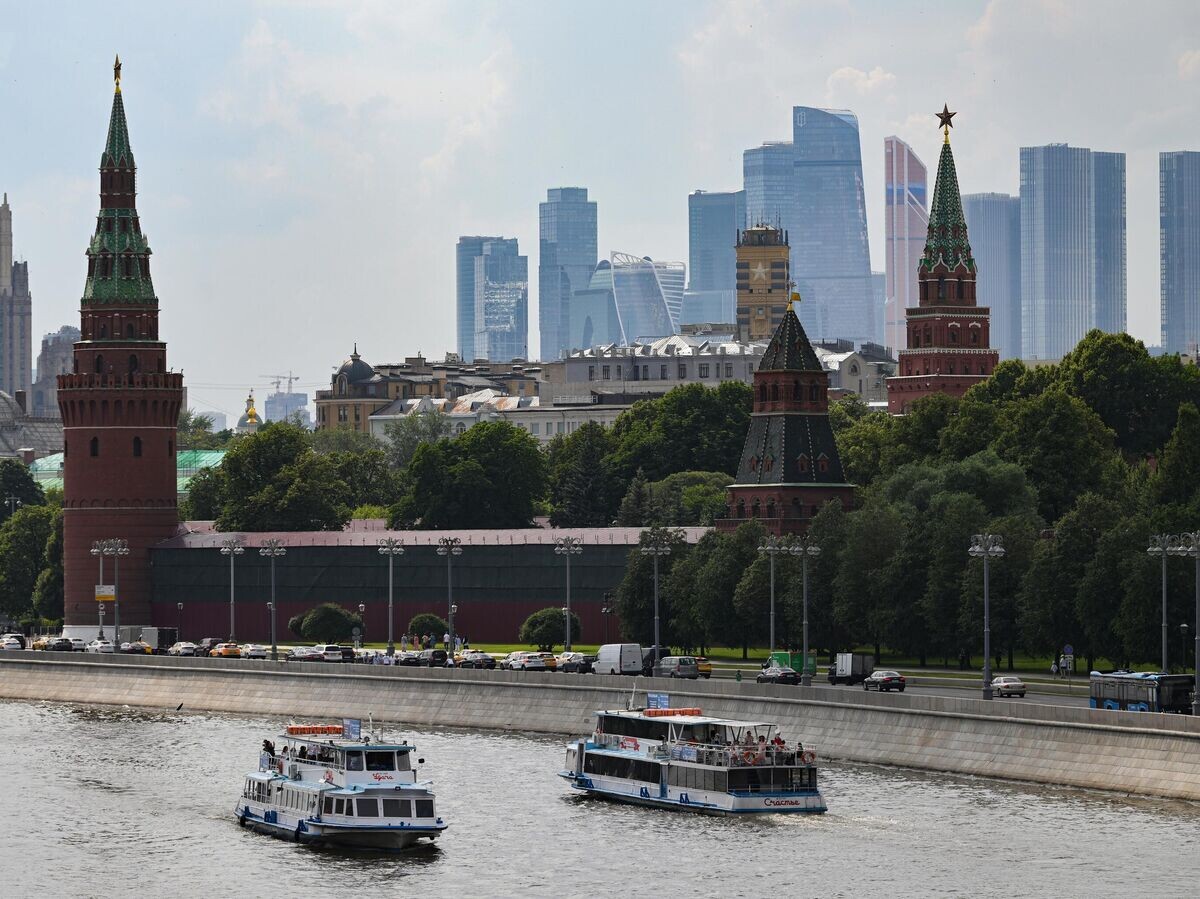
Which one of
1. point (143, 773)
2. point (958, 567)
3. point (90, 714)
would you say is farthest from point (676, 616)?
point (143, 773)

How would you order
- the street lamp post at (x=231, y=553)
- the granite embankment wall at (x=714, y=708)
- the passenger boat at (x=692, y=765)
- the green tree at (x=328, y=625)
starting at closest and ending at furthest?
the passenger boat at (x=692, y=765) → the granite embankment wall at (x=714, y=708) → the street lamp post at (x=231, y=553) → the green tree at (x=328, y=625)

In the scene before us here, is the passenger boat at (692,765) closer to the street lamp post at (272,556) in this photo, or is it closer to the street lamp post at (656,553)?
the street lamp post at (656,553)

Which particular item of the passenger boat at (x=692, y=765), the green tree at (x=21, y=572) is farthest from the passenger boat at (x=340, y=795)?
the green tree at (x=21, y=572)

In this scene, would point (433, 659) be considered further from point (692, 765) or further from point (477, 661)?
point (692, 765)

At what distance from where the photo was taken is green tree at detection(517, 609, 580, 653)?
508 ft

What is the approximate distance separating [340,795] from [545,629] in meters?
65.5

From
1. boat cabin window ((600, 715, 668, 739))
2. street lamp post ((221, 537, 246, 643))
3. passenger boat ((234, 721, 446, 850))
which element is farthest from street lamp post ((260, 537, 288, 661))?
passenger boat ((234, 721, 446, 850))

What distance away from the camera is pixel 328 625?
166625 millimetres

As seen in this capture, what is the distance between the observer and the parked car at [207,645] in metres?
155

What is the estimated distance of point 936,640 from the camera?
127 metres

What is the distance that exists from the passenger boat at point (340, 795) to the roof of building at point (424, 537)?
2485 inches

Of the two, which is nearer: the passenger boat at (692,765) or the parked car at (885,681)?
the passenger boat at (692,765)

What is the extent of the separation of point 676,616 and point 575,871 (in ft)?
200

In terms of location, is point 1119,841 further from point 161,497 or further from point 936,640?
point 161,497
